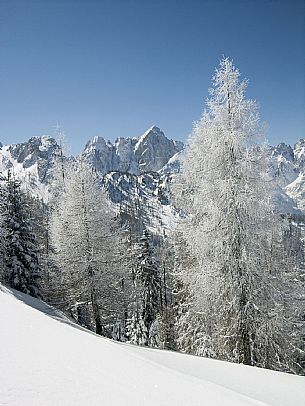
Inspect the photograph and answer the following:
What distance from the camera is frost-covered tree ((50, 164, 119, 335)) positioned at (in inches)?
→ 647

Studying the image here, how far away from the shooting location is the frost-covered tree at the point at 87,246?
1644 cm

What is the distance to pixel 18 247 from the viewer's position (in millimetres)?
19625

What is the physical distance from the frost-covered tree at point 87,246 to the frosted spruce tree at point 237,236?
745 cm

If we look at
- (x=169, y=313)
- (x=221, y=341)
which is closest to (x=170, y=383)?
(x=221, y=341)

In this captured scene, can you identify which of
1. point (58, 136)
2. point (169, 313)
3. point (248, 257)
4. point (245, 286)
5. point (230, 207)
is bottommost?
point (169, 313)

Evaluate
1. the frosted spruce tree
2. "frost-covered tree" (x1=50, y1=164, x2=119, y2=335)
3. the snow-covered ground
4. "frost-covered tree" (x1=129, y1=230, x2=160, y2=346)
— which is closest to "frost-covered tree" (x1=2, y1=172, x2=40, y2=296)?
"frost-covered tree" (x1=50, y1=164, x2=119, y2=335)

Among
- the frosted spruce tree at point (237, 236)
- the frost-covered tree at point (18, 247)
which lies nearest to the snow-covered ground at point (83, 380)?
the frosted spruce tree at point (237, 236)

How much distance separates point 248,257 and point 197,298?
A: 7.29 ft

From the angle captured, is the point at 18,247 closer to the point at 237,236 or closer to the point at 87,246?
the point at 87,246

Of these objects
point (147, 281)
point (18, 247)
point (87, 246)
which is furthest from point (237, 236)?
point (147, 281)

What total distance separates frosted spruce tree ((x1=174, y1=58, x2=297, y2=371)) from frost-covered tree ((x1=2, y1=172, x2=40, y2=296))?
42.3 ft

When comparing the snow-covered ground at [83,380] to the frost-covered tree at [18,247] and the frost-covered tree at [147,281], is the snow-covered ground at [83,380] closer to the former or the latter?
the frost-covered tree at [18,247]

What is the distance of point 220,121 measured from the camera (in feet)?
33.0

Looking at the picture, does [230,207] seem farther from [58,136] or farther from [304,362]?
[58,136]
